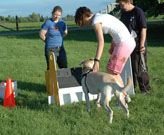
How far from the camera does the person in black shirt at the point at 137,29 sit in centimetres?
493

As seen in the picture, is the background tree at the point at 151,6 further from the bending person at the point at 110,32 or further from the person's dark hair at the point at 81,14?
the person's dark hair at the point at 81,14

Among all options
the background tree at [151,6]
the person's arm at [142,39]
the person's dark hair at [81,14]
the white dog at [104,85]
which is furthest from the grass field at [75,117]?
the background tree at [151,6]

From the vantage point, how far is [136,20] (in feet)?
16.4

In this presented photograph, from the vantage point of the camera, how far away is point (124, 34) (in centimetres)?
401

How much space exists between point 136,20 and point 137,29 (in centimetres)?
21

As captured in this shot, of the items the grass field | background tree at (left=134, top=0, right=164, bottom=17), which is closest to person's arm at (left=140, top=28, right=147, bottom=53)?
the grass field

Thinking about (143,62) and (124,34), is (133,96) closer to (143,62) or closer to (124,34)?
(143,62)

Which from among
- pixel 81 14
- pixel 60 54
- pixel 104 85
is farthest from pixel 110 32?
pixel 60 54

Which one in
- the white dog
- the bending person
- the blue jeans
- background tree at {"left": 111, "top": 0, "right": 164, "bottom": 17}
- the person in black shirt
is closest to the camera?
the white dog

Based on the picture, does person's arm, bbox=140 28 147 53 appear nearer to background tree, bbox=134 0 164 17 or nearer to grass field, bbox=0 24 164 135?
grass field, bbox=0 24 164 135

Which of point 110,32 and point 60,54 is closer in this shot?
point 110,32

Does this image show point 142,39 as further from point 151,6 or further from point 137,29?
point 151,6

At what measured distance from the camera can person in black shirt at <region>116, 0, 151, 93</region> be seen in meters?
4.93

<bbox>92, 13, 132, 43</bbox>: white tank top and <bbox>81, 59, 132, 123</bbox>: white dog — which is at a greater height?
<bbox>92, 13, 132, 43</bbox>: white tank top
